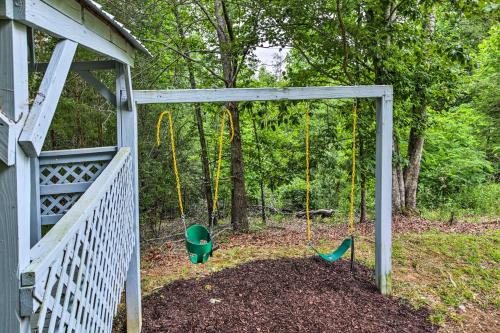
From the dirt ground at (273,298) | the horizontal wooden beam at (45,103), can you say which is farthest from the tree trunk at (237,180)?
the horizontal wooden beam at (45,103)

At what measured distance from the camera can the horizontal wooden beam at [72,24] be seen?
3.46ft

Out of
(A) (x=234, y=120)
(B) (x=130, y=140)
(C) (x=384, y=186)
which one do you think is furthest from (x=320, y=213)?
(B) (x=130, y=140)

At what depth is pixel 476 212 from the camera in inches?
321

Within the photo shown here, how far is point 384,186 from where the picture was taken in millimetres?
3219

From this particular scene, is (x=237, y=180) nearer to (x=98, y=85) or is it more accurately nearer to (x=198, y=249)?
(x=198, y=249)

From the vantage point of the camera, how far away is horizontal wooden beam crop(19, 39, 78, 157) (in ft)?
3.27

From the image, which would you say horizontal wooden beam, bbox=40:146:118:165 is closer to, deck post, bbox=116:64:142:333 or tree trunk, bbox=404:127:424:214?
deck post, bbox=116:64:142:333

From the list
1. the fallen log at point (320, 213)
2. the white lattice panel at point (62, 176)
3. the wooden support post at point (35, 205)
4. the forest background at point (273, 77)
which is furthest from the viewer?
the fallen log at point (320, 213)

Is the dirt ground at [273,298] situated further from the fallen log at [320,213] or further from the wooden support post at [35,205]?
the fallen log at [320,213]

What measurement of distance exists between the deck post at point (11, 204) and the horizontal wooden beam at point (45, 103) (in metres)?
0.03

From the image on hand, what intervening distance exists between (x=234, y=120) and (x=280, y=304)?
10.4 ft

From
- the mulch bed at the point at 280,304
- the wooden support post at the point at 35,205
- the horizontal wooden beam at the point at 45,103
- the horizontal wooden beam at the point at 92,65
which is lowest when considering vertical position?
the mulch bed at the point at 280,304

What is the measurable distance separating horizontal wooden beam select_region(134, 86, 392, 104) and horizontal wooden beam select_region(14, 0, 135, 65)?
483 millimetres

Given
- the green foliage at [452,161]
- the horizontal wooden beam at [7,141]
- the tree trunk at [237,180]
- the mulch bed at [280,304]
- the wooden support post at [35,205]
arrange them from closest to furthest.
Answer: the horizontal wooden beam at [7,141] → the wooden support post at [35,205] → the mulch bed at [280,304] → the tree trunk at [237,180] → the green foliage at [452,161]
